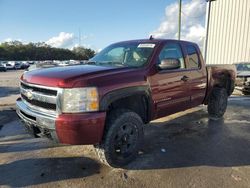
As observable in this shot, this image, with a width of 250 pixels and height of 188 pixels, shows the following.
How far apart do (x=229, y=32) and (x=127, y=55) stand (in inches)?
710

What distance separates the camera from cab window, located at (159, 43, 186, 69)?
4.75m

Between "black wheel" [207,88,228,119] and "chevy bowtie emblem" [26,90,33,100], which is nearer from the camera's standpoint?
"chevy bowtie emblem" [26,90,33,100]

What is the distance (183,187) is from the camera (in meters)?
3.42

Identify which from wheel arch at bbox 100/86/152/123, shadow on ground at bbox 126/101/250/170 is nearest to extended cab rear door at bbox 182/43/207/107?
shadow on ground at bbox 126/101/250/170

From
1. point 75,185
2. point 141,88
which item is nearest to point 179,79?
point 141,88

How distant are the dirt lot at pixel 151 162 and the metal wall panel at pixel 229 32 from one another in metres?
15.4

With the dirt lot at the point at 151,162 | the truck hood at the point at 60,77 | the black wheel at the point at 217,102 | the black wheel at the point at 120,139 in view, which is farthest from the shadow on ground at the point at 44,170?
the black wheel at the point at 217,102

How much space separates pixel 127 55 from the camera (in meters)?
4.80

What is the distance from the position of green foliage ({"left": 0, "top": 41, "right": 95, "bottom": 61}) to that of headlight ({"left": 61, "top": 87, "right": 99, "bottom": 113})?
2486 inches

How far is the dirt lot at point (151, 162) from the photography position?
11.8 feet

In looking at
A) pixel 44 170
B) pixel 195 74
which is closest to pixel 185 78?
pixel 195 74

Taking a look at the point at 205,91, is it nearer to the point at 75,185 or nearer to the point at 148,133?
the point at 148,133

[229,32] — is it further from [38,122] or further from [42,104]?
[38,122]

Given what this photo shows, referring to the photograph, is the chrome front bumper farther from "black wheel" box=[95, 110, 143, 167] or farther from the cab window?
the cab window
